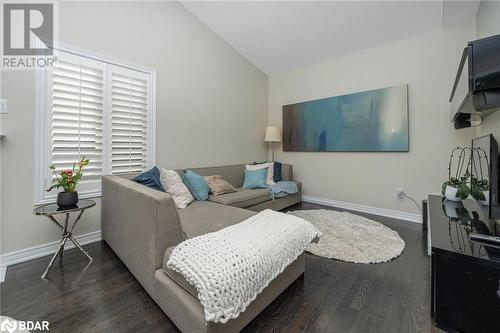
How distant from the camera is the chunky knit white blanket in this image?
938mm

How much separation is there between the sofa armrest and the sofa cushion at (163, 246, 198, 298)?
7 centimetres

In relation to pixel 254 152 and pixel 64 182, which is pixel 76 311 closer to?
pixel 64 182

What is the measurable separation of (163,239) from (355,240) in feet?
6.45

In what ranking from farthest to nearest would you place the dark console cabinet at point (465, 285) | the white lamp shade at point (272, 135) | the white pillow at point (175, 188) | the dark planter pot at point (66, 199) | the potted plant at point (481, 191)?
1. the white lamp shade at point (272, 135)
2. the white pillow at point (175, 188)
3. the dark planter pot at point (66, 199)
4. the potted plant at point (481, 191)
5. the dark console cabinet at point (465, 285)

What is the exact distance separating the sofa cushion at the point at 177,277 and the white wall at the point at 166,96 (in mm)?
1667

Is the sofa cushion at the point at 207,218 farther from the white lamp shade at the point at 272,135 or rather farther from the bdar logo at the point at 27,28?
the white lamp shade at the point at 272,135

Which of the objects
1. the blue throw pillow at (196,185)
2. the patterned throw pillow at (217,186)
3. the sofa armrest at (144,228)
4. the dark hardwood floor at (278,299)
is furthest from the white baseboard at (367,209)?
the sofa armrest at (144,228)

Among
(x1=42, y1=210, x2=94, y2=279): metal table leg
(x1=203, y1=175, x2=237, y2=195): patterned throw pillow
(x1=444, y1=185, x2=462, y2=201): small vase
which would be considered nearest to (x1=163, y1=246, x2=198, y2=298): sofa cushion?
(x1=42, y1=210, x2=94, y2=279): metal table leg

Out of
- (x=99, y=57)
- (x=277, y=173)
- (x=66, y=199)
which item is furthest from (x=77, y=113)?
(x=277, y=173)

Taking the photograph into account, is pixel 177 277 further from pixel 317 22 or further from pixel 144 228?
pixel 317 22

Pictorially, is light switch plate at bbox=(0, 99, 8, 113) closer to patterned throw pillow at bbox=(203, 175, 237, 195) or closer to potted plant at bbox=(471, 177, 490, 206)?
patterned throw pillow at bbox=(203, 175, 237, 195)

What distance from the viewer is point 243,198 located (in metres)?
2.86

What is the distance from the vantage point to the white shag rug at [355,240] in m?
1.99

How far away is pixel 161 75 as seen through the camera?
287 centimetres
